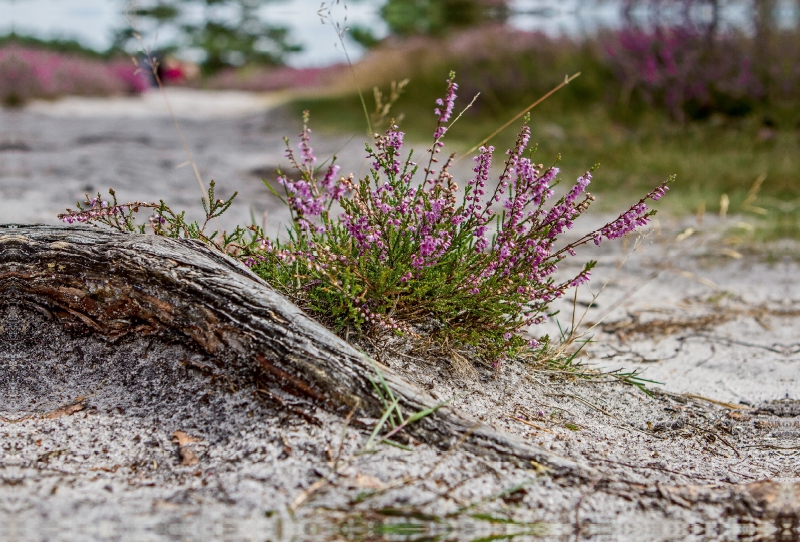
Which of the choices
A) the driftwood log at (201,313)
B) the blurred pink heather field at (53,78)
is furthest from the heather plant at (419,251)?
the blurred pink heather field at (53,78)

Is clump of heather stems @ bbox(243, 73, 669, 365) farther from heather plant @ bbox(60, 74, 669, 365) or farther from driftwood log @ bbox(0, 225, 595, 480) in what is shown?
driftwood log @ bbox(0, 225, 595, 480)

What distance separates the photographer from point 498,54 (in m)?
10.8

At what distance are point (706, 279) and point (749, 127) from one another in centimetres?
433

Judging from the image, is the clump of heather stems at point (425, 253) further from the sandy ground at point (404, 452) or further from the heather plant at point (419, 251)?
the sandy ground at point (404, 452)

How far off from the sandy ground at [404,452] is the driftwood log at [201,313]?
6 centimetres

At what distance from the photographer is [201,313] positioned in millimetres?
2098

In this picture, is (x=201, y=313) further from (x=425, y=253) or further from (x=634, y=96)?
(x=634, y=96)

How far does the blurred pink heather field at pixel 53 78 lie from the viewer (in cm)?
1252

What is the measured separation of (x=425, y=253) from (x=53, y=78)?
14675mm

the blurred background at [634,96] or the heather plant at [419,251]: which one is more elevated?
the blurred background at [634,96]

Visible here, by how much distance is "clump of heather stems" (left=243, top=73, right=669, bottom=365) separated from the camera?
2273 millimetres

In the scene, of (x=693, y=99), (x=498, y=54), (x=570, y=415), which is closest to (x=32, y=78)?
→ (x=498, y=54)

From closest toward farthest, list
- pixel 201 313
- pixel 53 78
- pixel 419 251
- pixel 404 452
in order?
pixel 404 452, pixel 201 313, pixel 419 251, pixel 53 78

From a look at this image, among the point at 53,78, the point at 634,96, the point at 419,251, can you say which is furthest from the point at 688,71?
the point at 53,78
